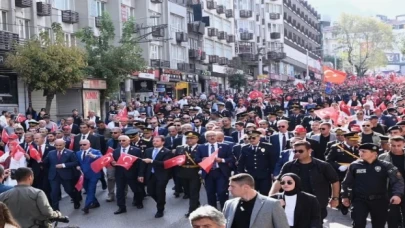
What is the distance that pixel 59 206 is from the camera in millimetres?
14289

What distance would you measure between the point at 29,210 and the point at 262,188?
17.3 ft

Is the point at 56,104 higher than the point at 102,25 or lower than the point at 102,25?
lower

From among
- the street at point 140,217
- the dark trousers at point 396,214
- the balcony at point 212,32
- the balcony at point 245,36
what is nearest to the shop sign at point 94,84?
the street at point 140,217

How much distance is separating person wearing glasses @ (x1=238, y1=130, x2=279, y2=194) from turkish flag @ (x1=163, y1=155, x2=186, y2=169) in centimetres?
135

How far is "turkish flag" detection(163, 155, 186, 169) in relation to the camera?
1269cm

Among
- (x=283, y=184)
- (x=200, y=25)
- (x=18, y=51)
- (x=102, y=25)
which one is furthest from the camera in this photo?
(x=200, y=25)

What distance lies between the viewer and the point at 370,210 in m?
8.91

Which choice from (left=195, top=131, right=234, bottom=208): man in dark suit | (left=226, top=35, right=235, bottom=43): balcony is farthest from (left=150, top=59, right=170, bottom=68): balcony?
(left=195, top=131, right=234, bottom=208): man in dark suit

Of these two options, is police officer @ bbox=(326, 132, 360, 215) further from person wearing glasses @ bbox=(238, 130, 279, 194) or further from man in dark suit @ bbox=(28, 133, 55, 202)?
man in dark suit @ bbox=(28, 133, 55, 202)

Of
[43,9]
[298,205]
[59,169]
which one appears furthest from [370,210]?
[43,9]

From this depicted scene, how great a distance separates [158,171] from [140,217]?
0.98 m

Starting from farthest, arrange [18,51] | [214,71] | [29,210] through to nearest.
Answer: [214,71] < [18,51] < [29,210]

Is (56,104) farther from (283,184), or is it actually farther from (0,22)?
(283,184)

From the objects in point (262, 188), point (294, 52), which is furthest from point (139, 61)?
point (294, 52)
